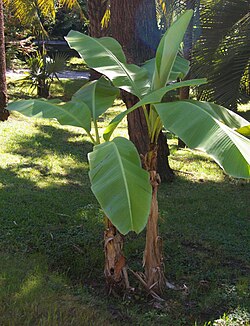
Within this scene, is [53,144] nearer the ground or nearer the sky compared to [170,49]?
nearer the ground

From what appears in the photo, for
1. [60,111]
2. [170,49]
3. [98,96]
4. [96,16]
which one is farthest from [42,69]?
[170,49]

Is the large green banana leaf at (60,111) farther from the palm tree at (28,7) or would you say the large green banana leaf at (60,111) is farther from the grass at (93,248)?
the palm tree at (28,7)

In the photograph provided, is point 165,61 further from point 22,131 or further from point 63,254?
point 22,131

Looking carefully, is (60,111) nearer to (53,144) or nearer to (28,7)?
(53,144)

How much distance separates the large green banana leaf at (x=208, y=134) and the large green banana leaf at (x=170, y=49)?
21.5 inches

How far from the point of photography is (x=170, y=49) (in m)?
4.71

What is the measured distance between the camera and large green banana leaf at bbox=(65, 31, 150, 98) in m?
4.84

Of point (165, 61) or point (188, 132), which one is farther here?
point (165, 61)

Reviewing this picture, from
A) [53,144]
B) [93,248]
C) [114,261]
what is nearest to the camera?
[114,261]

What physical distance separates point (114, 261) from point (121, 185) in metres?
Answer: 1.19

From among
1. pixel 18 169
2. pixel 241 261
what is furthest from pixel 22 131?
pixel 241 261

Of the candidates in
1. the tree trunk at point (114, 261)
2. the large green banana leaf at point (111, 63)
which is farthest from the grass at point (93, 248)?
the large green banana leaf at point (111, 63)

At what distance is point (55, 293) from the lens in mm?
4633

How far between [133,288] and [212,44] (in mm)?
3917
